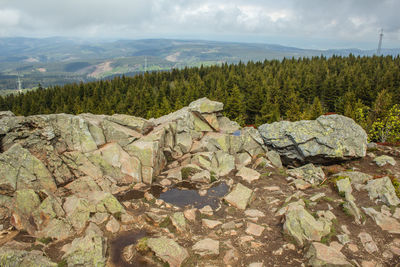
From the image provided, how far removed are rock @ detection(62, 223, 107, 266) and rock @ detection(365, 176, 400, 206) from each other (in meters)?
18.7

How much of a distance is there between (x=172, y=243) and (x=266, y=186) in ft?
35.2

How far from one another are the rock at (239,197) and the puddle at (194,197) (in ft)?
3.25

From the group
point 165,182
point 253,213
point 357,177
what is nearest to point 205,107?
point 165,182

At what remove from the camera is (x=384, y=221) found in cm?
1480

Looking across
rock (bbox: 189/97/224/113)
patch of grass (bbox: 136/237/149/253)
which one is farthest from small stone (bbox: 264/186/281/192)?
rock (bbox: 189/97/224/113)

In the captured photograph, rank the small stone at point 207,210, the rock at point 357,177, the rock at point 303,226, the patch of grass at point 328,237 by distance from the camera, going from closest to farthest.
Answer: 1. the patch of grass at point 328,237
2. the rock at point 303,226
3. the small stone at point 207,210
4. the rock at point 357,177

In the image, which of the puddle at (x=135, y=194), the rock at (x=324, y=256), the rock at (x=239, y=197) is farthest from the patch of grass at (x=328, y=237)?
the puddle at (x=135, y=194)

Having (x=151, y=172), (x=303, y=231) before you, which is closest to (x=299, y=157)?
(x=303, y=231)

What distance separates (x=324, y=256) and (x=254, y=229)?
406 cm

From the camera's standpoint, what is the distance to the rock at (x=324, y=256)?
429 inches

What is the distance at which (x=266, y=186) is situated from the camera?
20312 millimetres

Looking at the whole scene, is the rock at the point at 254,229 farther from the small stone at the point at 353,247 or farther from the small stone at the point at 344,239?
the small stone at the point at 353,247

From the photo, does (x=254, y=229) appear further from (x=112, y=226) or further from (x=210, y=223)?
(x=112, y=226)

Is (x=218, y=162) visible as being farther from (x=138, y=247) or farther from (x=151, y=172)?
(x=138, y=247)
